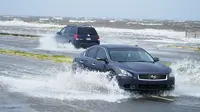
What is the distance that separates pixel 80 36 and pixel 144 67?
64.6ft

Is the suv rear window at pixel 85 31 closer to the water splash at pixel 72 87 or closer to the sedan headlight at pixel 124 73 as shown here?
the water splash at pixel 72 87

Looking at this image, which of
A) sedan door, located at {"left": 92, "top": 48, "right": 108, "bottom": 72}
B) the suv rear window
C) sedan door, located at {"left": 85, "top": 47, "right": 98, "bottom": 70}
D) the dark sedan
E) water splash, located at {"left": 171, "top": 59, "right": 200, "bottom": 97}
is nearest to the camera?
the dark sedan

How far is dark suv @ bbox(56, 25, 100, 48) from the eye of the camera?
1241 inches

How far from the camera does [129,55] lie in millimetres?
13297

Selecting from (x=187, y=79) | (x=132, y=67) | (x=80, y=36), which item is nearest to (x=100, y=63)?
(x=132, y=67)

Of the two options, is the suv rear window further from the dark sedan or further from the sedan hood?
the sedan hood

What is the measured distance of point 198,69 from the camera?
56.4 ft

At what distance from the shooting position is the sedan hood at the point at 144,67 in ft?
39.1

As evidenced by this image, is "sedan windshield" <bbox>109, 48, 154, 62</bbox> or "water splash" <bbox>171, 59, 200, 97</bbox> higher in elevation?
"sedan windshield" <bbox>109, 48, 154, 62</bbox>

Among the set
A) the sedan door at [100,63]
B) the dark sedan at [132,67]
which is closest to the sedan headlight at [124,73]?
the dark sedan at [132,67]

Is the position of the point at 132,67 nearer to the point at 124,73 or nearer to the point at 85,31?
the point at 124,73

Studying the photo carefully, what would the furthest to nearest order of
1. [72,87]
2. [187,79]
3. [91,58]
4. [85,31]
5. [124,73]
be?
[85,31] < [187,79] < [91,58] < [72,87] < [124,73]

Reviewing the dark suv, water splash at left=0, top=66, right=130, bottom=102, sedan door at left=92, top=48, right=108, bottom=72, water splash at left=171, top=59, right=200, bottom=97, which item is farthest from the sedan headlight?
the dark suv

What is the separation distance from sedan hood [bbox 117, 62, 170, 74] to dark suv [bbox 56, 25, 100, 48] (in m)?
19.1
